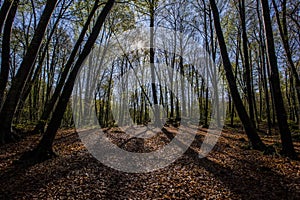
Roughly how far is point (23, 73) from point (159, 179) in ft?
20.9

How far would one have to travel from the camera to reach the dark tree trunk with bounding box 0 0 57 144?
23.9 ft

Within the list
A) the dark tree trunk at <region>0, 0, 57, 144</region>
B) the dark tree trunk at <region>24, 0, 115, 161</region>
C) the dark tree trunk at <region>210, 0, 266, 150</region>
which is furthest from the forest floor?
the dark tree trunk at <region>0, 0, 57, 144</region>

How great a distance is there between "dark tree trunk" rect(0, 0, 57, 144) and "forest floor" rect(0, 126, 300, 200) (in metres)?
1.65

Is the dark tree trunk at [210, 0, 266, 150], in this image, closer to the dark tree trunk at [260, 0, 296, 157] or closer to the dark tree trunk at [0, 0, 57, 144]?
the dark tree trunk at [260, 0, 296, 157]

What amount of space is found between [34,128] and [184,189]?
10377mm

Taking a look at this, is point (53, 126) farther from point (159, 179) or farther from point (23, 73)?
point (159, 179)

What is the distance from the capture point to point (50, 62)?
66.9 ft

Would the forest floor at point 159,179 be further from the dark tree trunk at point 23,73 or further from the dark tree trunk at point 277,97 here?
the dark tree trunk at point 23,73

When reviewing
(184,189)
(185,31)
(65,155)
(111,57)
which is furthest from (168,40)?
(184,189)

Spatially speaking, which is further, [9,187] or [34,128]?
[34,128]

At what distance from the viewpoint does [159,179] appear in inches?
223

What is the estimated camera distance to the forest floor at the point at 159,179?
459 centimetres

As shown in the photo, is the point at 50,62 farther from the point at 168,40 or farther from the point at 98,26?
the point at 98,26

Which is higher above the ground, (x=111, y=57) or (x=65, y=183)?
(x=111, y=57)
